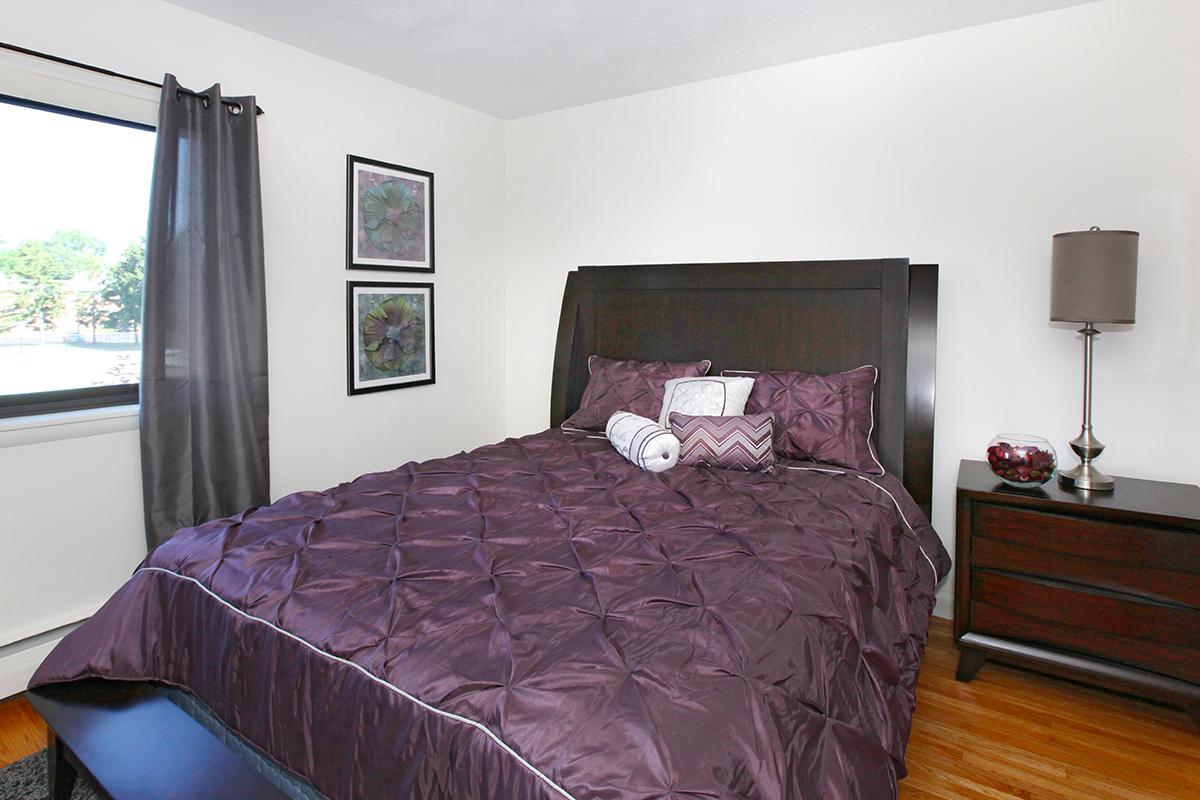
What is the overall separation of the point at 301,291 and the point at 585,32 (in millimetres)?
1733

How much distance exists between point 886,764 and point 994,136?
2.53 meters

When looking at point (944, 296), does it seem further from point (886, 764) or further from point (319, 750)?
point (319, 750)

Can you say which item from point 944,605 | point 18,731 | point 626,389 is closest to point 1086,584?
point 944,605

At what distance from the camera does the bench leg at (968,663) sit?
2.49m

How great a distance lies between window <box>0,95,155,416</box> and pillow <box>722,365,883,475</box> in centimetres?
257

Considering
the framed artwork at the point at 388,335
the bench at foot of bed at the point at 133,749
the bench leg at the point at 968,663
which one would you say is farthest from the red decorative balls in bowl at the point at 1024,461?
the framed artwork at the point at 388,335

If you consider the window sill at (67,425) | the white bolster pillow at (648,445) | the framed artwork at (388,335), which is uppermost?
the framed artwork at (388,335)

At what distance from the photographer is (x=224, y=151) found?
8.93ft

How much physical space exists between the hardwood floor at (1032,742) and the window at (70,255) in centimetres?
116

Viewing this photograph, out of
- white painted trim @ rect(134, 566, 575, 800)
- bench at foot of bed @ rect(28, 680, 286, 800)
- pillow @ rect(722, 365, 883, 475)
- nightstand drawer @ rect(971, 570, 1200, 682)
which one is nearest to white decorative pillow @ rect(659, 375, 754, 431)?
pillow @ rect(722, 365, 883, 475)

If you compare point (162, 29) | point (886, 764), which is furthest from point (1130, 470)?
point (162, 29)

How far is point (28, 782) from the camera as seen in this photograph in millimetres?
1912

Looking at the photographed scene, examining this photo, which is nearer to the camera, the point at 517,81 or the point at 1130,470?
the point at 1130,470

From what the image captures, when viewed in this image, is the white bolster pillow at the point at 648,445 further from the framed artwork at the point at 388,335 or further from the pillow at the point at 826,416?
the framed artwork at the point at 388,335
